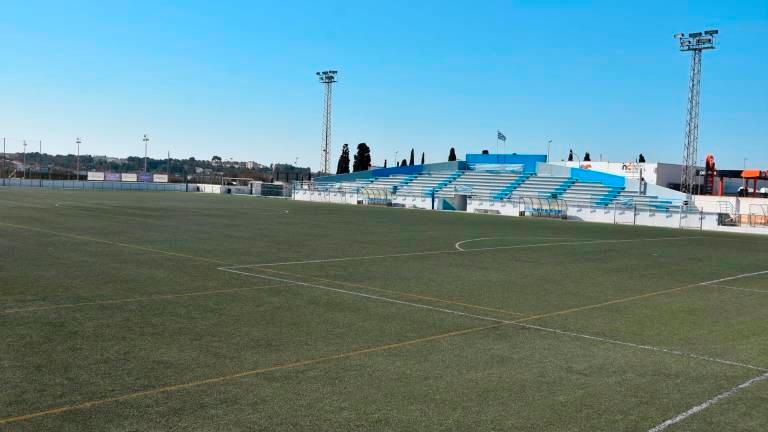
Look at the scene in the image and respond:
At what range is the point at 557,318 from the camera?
1104 centimetres

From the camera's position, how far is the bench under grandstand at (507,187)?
53.1 m

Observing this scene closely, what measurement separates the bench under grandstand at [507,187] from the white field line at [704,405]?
4176cm

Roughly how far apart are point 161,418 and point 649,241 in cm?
2603

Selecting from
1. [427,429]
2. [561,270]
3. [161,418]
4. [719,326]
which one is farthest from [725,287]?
[161,418]

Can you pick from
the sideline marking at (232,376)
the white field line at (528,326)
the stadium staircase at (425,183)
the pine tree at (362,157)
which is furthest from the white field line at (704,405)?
the pine tree at (362,157)

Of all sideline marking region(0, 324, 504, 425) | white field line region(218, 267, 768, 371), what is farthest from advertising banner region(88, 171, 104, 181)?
sideline marking region(0, 324, 504, 425)

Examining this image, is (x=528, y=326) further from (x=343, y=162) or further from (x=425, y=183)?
(x=343, y=162)

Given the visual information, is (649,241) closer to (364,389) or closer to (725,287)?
(725,287)

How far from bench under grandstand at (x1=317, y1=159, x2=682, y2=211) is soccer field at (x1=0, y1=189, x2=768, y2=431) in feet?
113

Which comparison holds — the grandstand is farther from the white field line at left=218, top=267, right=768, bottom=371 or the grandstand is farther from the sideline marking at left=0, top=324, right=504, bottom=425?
the sideline marking at left=0, top=324, right=504, bottom=425

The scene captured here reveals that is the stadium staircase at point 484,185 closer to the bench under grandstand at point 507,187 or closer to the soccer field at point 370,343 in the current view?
the bench under grandstand at point 507,187

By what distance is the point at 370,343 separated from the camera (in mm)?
8898

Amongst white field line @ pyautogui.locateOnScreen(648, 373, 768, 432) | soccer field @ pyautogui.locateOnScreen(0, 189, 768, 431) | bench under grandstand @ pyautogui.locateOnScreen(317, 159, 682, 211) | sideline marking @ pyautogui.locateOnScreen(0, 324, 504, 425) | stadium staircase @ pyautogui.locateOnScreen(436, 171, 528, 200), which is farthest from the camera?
stadium staircase @ pyautogui.locateOnScreen(436, 171, 528, 200)

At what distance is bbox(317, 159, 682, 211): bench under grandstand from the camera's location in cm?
5306
